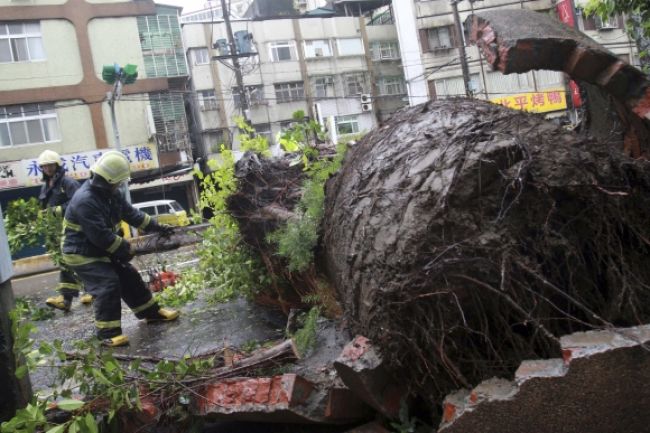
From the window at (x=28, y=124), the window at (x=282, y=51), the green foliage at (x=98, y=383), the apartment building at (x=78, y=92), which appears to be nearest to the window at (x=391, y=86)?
the window at (x=282, y=51)

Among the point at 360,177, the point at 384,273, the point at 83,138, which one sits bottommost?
the point at 384,273

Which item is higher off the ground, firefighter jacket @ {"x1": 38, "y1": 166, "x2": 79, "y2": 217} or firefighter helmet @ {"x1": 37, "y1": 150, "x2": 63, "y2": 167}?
firefighter helmet @ {"x1": 37, "y1": 150, "x2": 63, "y2": 167}

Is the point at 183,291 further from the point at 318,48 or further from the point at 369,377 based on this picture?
the point at 318,48

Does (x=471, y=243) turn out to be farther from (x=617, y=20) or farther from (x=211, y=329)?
(x=617, y=20)

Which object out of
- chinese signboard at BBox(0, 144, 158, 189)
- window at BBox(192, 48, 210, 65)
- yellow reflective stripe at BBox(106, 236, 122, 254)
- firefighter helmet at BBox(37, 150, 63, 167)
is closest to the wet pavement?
yellow reflective stripe at BBox(106, 236, 122, 254)

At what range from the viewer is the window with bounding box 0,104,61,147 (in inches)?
956

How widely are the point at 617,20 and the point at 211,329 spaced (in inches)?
1447

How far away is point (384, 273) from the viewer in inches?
91.8

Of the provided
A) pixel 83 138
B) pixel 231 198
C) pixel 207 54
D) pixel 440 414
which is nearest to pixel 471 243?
pixel 440 414

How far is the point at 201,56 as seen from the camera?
3042 centimetres

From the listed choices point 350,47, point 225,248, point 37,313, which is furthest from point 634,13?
point 350,47

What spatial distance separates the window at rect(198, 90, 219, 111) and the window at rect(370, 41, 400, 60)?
449 inches

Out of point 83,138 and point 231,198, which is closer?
point 231,198

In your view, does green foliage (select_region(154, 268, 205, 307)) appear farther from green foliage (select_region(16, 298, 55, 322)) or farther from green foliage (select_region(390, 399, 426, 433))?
green foliage (select_region(390, 399, 426, 433))
